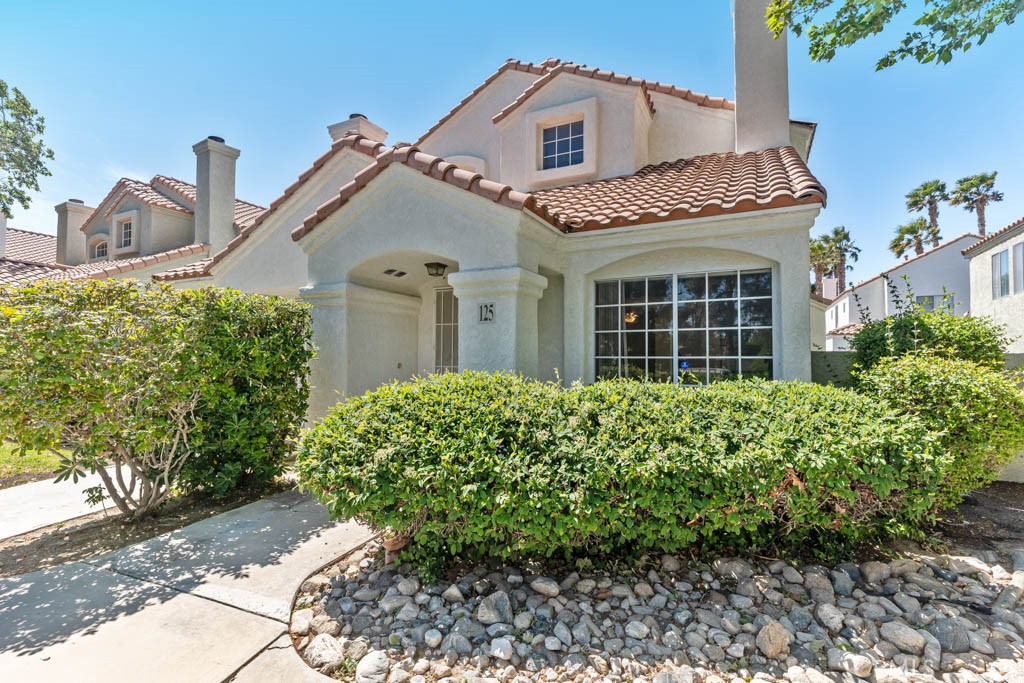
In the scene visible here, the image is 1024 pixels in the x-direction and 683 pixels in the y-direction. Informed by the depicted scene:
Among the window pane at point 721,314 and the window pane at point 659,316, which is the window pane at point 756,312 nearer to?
the window pane at point 721,314

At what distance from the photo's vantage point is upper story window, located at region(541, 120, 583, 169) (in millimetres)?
12430

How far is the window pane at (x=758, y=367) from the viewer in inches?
314

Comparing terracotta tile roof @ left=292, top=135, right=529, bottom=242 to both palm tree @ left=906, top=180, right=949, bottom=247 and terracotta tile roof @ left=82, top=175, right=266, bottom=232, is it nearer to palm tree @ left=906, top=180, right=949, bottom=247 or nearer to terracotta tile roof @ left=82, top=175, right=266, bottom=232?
terracotta tile roof @ left=82, top=175, right=266, bottom=232

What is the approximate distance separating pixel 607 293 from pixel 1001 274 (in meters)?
22.5

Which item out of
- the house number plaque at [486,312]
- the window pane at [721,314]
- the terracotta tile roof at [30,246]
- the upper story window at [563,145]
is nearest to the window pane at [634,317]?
the window pane at [721,314]

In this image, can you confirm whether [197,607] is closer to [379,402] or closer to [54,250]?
[379,402]

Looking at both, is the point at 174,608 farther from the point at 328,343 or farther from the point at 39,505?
the point at 328,343

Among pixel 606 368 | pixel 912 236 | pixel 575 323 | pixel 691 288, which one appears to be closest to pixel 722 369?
pixel 691 288

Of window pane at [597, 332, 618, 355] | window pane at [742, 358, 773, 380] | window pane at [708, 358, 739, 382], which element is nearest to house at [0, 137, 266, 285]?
window pane at [597, 332, 618, 355]

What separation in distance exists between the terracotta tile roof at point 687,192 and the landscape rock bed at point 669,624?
5.29 metres

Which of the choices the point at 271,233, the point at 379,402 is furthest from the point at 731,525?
the point at 271,233

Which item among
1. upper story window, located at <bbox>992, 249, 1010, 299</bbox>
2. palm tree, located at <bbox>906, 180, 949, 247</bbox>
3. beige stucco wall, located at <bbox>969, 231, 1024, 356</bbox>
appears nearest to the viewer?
beige stucco wall, located at <bbox>969, 231, 1024, 356</bbox>

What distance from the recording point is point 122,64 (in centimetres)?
1195

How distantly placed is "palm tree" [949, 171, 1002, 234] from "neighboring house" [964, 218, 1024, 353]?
2420cm
